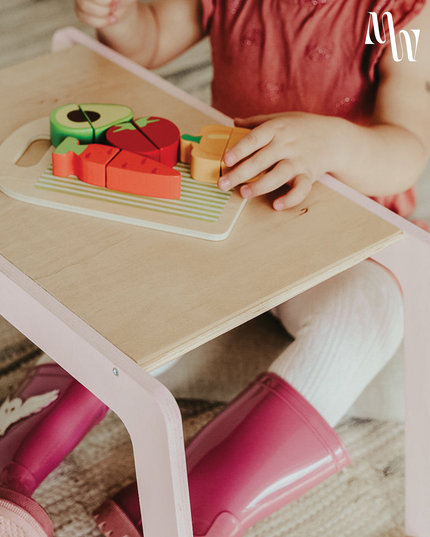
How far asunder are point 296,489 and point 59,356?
278mm

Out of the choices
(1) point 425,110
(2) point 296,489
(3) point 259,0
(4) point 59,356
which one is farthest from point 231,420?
(3) point 259,0

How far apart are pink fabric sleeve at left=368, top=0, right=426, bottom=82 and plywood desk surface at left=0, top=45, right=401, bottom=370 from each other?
0.82 ft

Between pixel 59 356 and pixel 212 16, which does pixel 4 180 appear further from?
pixel 212 16

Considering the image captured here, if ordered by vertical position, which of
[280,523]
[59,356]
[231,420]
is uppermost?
[59,356]

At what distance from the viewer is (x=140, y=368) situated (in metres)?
0.33

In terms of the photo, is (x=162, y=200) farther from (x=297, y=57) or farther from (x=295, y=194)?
(x=297, y=57)

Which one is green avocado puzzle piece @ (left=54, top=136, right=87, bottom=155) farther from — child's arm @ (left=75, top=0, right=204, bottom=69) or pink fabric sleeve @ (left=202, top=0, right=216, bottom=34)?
pink fabric sleeve @ (left=202, top=0, right=216, bottom=34)

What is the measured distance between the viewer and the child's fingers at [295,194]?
1.50ft

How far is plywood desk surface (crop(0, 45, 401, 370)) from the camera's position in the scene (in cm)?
36

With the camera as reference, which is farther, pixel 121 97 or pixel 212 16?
pixel 212 16

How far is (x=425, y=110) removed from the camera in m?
0.61

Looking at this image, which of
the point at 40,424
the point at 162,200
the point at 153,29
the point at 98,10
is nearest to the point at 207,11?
the point at 153,29

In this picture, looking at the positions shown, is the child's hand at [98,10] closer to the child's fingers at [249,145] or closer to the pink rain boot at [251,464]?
the child's fingers at [249,145]

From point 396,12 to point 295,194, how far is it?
31 cm
